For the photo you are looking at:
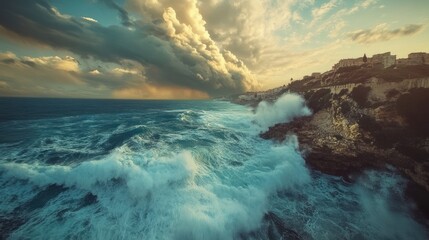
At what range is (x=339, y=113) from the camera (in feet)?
85.5

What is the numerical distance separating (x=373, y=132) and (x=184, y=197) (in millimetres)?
20113

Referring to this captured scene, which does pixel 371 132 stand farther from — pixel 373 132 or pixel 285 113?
pixel 285 113

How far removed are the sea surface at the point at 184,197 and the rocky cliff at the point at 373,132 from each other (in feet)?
3.87

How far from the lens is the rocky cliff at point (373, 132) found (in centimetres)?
1694

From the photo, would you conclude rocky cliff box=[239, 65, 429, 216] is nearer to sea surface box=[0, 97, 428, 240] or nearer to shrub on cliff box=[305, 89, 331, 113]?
sea surface box=[0, 97, 428, 240]

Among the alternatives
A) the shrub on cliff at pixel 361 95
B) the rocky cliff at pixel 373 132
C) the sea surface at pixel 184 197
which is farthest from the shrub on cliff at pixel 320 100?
the sea surface at pixel 184 197

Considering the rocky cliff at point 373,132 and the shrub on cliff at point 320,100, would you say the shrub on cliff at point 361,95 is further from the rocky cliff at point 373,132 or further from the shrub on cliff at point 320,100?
the shrub on cliff at point 320,100

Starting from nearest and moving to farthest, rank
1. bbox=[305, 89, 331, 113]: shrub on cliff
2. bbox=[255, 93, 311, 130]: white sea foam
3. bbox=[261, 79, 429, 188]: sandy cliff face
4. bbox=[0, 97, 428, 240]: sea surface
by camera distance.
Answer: bbox=[0, 97, 428, 240]: sea surface < bbox=[261, 79, 429, 188]: sandy cliff face < bbox=[305, 89, 331, 113]: shrub on cliff < bbox=[255, 93, 311, 130]: white sea foam

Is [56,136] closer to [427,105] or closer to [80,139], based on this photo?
[80,139]

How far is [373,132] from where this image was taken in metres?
20.4

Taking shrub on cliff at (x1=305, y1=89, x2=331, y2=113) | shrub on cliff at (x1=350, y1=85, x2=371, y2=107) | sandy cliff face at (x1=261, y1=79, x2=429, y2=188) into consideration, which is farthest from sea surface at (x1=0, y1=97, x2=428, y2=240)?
shrub on cliff at (x1=305, y1=89, x2=331, y2=113)

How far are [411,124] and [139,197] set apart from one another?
1002 inches

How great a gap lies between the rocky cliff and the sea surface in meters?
1.18

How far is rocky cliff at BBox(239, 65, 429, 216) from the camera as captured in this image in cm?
1694
